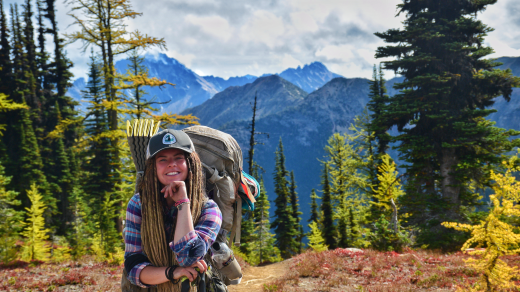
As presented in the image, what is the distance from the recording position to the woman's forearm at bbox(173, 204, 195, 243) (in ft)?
6.58

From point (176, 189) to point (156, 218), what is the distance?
0.99 feet

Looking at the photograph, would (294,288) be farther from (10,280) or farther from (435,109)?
(435,109)

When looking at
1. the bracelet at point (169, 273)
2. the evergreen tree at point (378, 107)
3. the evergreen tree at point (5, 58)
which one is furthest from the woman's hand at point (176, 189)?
the evergreen tree at point (5, 58)

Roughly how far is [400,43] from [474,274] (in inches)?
671

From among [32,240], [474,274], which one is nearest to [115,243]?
[32,240]

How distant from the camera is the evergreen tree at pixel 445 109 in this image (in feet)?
55.6

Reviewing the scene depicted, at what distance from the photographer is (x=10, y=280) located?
8.82 metres

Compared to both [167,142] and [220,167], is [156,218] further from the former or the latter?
[220,167]

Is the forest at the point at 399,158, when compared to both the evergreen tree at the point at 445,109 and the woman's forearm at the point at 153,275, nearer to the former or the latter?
the evergreen tree at the point at 445,109

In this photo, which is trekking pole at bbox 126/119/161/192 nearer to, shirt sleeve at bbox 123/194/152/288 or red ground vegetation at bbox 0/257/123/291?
shirt sleeve at bbox 123/194/152/288

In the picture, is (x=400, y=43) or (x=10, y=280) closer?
(x=10, y=280)

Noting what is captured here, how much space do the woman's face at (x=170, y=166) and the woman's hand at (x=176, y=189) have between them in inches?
4.0

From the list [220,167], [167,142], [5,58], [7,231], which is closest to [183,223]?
[167,142]

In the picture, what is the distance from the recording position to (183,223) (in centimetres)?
203
